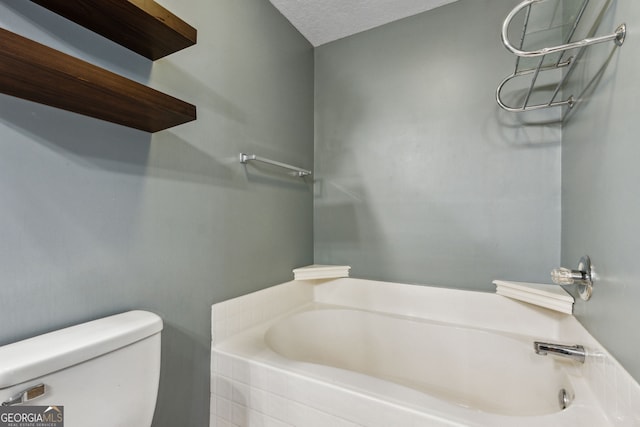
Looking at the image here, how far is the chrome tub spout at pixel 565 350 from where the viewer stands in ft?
3.30

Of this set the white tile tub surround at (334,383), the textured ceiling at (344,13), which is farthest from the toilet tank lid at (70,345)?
the textured ceiling at (344,13)

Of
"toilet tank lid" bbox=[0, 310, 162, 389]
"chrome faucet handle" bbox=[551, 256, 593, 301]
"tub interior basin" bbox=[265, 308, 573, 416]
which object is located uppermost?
"chrome faucet handle" bbox=[551, 256, 593, 301]

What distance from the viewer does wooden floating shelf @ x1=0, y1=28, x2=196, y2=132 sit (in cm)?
58

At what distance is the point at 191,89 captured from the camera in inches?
46.7

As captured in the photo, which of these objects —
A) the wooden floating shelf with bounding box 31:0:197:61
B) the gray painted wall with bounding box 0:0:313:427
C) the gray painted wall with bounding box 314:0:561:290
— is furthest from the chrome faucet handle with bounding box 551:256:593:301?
the wooden floating shelf with bounding box 31:0:197:61

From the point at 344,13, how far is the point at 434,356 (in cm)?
221

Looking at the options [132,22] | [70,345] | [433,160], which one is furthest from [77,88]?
[433,160]

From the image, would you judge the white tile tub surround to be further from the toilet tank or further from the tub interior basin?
the toilet tank

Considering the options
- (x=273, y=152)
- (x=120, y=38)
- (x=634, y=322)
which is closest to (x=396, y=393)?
(x=634, y=322)

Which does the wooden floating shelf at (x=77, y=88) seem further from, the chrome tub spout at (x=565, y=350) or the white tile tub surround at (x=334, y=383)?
the chrome tub spout at (x=565, y=350)

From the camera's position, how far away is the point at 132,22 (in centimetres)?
82

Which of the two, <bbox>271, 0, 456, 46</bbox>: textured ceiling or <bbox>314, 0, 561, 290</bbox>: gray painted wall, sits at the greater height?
<bbox>271, 0, 456, 46</bbox>: textured ceiling

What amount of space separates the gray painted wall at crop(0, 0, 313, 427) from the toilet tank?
112 millimetres

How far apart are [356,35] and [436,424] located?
2.27 m
